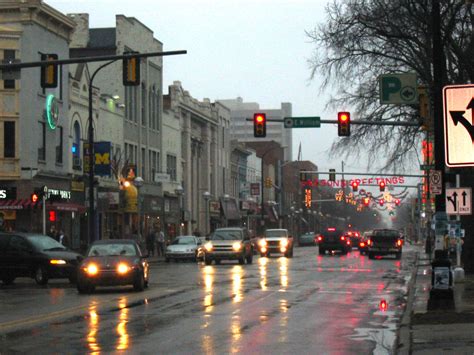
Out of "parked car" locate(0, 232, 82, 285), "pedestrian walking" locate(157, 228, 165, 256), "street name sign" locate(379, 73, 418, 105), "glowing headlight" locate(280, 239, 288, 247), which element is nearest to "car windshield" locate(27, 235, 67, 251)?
"parked car" locate(0, 232, 82, 285)

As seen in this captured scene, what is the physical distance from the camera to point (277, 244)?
197 feet

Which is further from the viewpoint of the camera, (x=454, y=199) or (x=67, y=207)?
(x=67, y=207)

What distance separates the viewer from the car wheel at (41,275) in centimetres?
3039

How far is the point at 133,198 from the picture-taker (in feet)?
204

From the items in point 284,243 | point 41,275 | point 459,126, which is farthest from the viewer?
point 284,243

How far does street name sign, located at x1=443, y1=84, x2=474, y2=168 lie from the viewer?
640cm

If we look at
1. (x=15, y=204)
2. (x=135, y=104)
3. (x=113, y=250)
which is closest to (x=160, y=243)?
(x=135, y=104)

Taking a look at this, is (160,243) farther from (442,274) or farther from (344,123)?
(442,274)

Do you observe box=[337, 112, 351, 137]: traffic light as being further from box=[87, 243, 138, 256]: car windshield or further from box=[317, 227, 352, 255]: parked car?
box=[317, 227, 352, 255]: parked car

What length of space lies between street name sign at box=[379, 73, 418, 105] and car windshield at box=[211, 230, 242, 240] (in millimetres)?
21890

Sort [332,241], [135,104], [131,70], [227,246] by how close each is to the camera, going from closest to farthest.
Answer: [131,70] → [227,246] → [332,241] → [135,104]

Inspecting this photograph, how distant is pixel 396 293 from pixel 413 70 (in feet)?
34.7

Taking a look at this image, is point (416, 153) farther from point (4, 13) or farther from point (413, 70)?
point (4, 13)

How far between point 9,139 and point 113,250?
22858 mm
